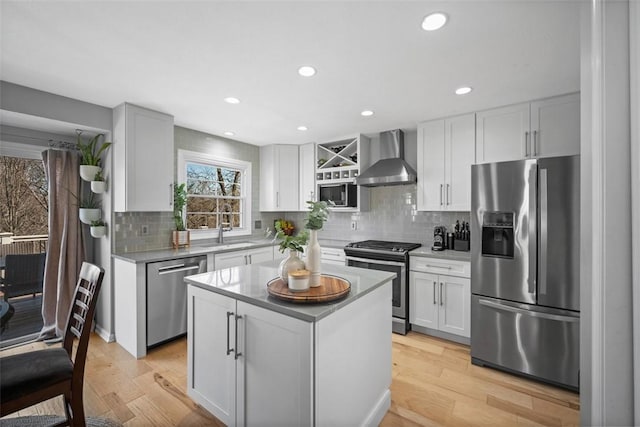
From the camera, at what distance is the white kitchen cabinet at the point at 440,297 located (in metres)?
2.95

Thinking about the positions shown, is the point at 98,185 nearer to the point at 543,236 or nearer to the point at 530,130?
the point at 543,236

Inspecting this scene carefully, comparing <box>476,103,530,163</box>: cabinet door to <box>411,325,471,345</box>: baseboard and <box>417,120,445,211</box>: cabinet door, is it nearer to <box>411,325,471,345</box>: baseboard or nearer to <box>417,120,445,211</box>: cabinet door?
<box>417,120,445,211</box>: cabinet door

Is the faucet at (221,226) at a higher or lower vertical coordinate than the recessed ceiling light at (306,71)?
lower

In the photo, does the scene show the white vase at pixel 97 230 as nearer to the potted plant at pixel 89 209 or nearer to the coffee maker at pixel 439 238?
the potted plant at pixel 89 209

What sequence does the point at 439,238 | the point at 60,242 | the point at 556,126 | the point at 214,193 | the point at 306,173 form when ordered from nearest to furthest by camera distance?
the point at 556,126, the point at 60,242, the point at 439,238, the point at 214,193, the point at 306,173

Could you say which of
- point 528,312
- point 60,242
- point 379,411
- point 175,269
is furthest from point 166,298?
point 528,312

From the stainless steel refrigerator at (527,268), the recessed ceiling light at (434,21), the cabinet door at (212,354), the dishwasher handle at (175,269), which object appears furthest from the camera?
the dishwasher handle at (175,269)

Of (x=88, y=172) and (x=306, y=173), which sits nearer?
(x=88, y=172)

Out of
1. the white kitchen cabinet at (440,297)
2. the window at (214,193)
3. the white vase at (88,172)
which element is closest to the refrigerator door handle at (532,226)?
the white kitchen cabinet at (440,297)

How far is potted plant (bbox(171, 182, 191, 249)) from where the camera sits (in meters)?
3.52

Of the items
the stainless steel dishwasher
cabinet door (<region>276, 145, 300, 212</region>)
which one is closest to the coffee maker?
cabinet door (<region>276, 145, 300, 212</region>)

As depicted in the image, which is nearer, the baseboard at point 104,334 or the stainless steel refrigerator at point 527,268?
the stainless steel refrigerator at point 527,268

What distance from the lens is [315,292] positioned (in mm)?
1537

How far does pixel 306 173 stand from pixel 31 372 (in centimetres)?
357
